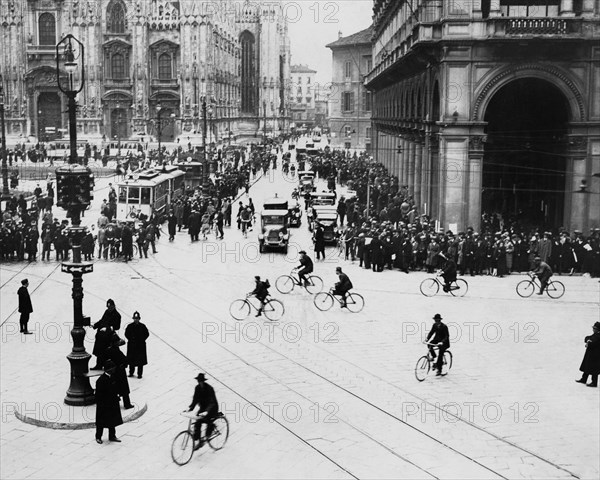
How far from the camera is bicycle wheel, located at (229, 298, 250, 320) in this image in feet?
73.2

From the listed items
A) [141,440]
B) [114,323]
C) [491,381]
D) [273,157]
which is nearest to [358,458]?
[141,440]

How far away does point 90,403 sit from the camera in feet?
50.8

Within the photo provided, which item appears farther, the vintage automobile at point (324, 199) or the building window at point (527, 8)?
the vintage automobile at point (324, 199)

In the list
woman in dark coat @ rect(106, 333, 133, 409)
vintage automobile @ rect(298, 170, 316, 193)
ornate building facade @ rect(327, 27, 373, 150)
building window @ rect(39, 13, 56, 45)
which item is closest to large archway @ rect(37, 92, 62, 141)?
building window @ rect(39, 13, 56, 45)

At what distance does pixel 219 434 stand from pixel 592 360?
770 centimetres

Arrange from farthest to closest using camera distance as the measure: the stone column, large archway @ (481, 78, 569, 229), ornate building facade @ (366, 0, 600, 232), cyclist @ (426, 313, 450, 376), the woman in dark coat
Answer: the stone column < large archway @ (481, 78, 569, 229) < ornate building facade @ (366, 0, 600, 232) < cyclist @ (426, 313, 450, 376) < the woman in dark coat

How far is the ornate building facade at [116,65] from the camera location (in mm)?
91062

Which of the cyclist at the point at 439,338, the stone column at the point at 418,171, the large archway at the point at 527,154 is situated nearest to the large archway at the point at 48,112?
the stone column at the point at 418,171

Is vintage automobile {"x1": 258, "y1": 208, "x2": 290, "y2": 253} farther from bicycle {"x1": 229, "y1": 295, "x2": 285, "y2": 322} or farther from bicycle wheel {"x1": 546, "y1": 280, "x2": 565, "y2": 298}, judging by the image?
bicycle wheel {"x1": 546, "y1": 280, "x2": 565, "y2": 298}

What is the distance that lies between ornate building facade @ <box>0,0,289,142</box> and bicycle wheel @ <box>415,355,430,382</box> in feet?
247

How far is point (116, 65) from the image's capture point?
92438 millimetres

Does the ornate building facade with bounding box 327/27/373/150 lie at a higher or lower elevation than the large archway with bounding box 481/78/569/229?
higher

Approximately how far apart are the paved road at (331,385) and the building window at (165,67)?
68300mm

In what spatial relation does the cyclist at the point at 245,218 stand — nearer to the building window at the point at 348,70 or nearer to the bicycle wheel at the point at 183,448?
the bicycle wheel at the point at 183,448
